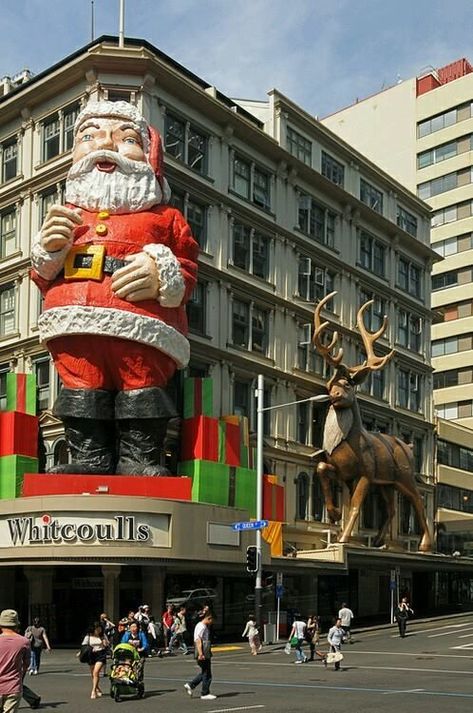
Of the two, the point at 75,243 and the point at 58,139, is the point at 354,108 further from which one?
the point at 75,243

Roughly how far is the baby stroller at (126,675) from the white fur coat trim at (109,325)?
45.3 feet

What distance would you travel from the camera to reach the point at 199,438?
122ft

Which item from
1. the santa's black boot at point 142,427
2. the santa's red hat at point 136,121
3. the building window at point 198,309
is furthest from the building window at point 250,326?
the santa's black boot at point 142,427

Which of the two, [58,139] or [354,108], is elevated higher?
[354,108]

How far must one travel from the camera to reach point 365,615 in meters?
50.4

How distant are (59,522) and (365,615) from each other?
23.0 m

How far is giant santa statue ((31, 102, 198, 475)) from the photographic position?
32.1 m

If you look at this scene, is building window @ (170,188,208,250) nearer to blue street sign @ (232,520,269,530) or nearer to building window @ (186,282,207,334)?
building window @ (186,282,207,334)

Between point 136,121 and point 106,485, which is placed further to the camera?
point 136,121

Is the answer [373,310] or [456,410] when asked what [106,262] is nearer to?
[373,310]

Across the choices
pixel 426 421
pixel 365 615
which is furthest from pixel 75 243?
pixel 426 421

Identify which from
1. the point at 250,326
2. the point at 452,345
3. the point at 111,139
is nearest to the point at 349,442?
the point at 250,326

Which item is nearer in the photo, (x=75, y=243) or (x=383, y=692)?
(x=383, y=692)

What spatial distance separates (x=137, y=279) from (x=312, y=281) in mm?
19069
